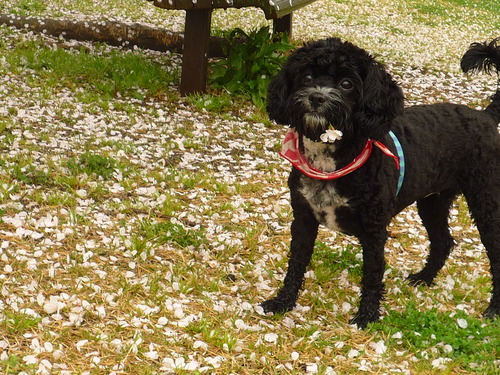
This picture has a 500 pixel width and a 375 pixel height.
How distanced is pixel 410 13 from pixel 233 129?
56.0ft

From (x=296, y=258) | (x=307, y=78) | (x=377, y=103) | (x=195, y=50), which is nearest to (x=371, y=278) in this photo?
(x=296, y=258)

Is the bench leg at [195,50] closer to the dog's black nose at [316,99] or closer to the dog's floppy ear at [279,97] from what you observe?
the dog's floppy ear at [279,97]

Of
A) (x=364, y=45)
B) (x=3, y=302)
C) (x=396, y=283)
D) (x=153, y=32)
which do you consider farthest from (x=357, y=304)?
(x=364, y=45)

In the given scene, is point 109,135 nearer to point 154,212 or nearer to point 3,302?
point 154,212

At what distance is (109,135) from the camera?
933cm

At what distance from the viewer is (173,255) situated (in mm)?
6406

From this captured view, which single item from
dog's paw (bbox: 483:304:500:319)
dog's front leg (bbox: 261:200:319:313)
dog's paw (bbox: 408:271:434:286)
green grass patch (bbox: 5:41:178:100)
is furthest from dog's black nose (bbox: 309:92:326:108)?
green grass patch (bbox: 5:41:178:100)

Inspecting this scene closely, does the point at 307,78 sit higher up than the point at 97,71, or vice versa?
the point at 307,78

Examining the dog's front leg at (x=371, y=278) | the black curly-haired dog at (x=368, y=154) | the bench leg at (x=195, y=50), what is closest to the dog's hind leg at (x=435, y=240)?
the black curly-haired dog at (x=368, y=154)

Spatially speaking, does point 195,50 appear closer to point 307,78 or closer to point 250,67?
point 250,67

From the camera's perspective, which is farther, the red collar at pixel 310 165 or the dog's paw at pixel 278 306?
the dog's paw at pixel 278 306

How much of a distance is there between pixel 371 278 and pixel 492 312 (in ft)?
4.68

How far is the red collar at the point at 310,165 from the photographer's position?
4891mm

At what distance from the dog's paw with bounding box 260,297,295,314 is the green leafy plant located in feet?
20.8
